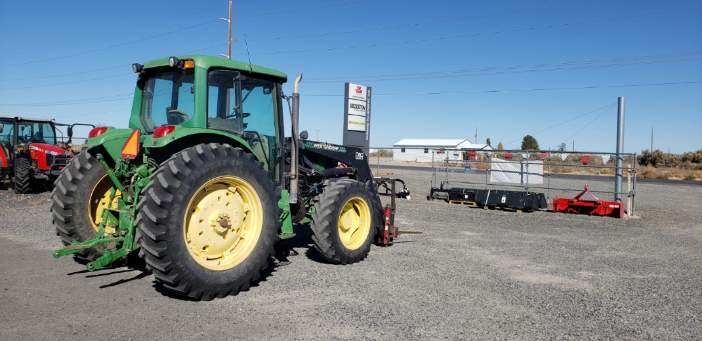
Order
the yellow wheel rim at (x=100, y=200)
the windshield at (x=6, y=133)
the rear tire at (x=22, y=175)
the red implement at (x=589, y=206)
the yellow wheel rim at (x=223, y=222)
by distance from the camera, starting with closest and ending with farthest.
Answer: the yellow wheel rim at (x=223, y=222)
the yellow wheel rim at (x=100, y=200)
the red implement at (x=589, y=206)
the rear tire at (x=22, y=175)
the windshield at (x=6, y=133)

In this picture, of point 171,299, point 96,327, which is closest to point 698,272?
point 171,299

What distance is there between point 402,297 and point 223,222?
2077 mm

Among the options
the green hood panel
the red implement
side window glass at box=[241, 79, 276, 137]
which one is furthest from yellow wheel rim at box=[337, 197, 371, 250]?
the red implement

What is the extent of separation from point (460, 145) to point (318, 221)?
7571cm

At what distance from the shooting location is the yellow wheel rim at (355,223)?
7.40 m

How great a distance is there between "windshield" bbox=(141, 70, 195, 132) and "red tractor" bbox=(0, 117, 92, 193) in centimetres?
980

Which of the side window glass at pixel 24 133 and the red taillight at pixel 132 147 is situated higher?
the side window glass at pixel 24 133

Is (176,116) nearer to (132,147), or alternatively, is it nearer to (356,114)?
(132,147)

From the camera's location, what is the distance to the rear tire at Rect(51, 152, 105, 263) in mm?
6227

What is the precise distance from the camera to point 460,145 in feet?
264

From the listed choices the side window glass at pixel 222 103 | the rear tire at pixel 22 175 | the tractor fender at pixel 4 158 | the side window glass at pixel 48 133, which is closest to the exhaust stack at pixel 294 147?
the side window glass at pixel 222 103

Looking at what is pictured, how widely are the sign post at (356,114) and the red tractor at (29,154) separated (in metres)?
7.87

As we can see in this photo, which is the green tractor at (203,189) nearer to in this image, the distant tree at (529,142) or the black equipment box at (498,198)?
the black equipment box at (498,198)

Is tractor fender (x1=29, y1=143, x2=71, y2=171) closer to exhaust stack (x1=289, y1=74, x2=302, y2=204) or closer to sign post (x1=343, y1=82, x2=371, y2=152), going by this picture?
sign post (x1=343, y1=82, x2=371, y2=152)
